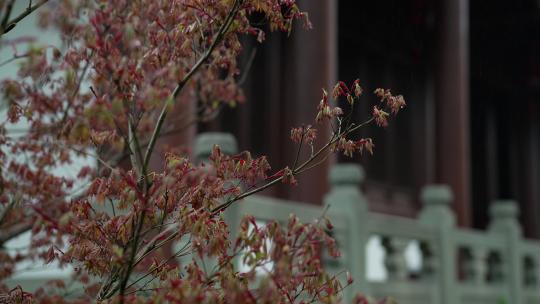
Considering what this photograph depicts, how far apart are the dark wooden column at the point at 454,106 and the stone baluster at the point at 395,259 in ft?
8.49

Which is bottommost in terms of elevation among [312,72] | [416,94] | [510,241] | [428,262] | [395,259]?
[395,259]

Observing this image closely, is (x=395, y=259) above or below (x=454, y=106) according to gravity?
below

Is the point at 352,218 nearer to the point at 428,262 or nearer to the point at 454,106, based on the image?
the point at 428,262

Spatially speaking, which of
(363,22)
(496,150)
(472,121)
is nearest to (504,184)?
(496,150)

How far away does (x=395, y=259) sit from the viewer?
26.3 feet

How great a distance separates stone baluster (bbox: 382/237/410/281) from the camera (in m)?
7.99

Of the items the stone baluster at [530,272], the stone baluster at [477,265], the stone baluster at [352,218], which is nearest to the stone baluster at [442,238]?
the stone baluster at [477,265]

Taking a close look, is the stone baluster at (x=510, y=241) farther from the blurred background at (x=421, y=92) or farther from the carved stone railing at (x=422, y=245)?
the blurred background at (x=421, y=92)

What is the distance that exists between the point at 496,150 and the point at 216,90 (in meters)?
13.6

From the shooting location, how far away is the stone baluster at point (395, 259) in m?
7.99

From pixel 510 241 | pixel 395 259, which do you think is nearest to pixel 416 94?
pixel 510 241

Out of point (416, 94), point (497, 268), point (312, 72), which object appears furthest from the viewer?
point (416, 94)

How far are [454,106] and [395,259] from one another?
322 cm

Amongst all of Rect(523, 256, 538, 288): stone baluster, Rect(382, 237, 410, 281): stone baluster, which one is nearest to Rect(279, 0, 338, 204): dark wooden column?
Rect(382, 237, 410, 281): stone baluster
